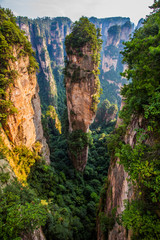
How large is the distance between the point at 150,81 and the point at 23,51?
34.7ft

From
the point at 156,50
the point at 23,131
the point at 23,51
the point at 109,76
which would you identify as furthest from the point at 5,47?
the point at 109,76

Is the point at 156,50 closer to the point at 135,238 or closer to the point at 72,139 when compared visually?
the point at 135,238

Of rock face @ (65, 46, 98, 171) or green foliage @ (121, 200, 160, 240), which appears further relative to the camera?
rock face @ (65, 46, 98, 171)

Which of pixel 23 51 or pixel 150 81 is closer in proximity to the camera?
pixel 150 81

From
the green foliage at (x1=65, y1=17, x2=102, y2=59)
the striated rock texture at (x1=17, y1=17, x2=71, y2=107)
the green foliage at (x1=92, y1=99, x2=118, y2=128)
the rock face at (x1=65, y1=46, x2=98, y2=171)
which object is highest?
the striated rock texture at (x1=17, y1=17, x2=71, y2=107)

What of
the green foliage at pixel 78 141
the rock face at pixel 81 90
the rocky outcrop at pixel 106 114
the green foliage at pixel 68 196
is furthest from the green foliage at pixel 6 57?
the rocky outcrop at pixel 106 114

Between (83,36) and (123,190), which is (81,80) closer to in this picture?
(83,36)

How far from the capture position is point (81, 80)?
15812 mm

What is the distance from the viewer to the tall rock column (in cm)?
1465

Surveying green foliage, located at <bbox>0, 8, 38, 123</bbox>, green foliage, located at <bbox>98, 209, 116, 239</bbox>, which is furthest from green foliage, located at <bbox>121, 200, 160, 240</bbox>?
green foliage, located at <bbox>0, 8, 38, 123</bbox>

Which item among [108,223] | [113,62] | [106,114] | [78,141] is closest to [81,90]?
[78,141]

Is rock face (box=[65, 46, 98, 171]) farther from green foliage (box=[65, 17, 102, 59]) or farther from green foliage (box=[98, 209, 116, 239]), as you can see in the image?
green foliage (box=[98, 209, 116, 239])

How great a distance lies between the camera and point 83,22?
14.3 meters

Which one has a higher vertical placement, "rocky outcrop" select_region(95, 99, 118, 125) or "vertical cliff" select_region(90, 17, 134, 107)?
"vertical cliff" select_region(90, 17, 134, 107)
